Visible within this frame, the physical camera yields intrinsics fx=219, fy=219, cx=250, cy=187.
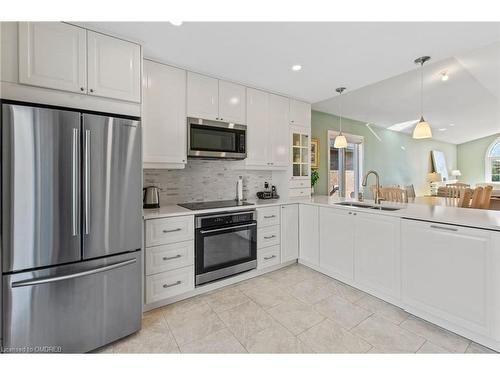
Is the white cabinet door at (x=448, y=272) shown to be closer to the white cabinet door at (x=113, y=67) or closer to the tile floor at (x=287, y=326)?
the tile floor at (x=287, y=326)

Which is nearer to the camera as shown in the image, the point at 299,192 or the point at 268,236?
the point at 268,236

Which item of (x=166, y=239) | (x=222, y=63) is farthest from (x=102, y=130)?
(x=222, y=63)

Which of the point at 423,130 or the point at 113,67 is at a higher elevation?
the point at 113,67

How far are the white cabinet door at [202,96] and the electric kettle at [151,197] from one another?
3.04 ft

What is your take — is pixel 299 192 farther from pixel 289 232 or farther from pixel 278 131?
pixel 278 131

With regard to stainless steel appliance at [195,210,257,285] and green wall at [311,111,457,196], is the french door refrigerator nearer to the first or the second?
stainless steel appliance at [195,210,257,285]

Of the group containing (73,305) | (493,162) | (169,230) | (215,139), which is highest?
(493,162)

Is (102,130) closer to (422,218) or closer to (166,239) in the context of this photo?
(166,239)

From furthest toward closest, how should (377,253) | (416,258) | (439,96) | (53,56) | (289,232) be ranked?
(439,96) < (289,232) < (377,253) < (416,258) < (53,56)

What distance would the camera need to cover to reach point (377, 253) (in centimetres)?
219

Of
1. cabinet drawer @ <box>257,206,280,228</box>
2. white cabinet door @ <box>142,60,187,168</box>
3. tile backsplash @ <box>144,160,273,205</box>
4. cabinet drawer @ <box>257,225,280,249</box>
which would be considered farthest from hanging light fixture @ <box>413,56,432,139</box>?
white cabinet door @ <box>142,60,187,168</box>

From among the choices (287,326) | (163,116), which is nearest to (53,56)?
(163,116)

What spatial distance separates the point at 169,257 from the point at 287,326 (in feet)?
3.95

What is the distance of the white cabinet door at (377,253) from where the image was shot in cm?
206
